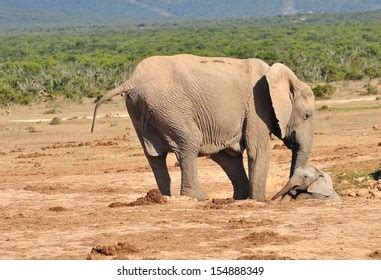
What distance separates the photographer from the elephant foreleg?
1467 centimetres

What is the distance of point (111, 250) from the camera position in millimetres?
10695

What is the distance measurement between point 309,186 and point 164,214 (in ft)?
7.81

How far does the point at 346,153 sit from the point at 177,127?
22.6 ft

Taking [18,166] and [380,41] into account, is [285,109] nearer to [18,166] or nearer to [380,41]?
[18,166]

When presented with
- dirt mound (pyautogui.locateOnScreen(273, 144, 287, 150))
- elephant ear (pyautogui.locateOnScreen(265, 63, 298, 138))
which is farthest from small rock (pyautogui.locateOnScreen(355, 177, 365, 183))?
dirt mound (pyautogui.locateOnScreen(273, 144, 287, 150))

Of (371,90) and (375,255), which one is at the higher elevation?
(375,255)

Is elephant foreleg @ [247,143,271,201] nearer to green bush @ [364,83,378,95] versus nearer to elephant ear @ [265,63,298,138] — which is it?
elephant ear @ [265,63,298,138]

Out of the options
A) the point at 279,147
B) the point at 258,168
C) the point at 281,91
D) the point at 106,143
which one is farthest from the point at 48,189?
the point at 106,143

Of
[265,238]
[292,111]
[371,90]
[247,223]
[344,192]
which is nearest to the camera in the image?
[265,238]

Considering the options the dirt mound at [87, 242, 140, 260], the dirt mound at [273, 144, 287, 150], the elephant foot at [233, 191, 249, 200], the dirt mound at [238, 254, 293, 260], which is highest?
the dirt mound at [238, 254, 293, 260]

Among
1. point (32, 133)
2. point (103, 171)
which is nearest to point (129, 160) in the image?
point (103, 171)

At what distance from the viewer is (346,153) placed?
2062 centimetres

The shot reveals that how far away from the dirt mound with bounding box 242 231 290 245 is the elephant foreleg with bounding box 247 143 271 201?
306 cm

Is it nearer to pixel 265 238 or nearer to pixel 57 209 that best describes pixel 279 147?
pixel 57 209
